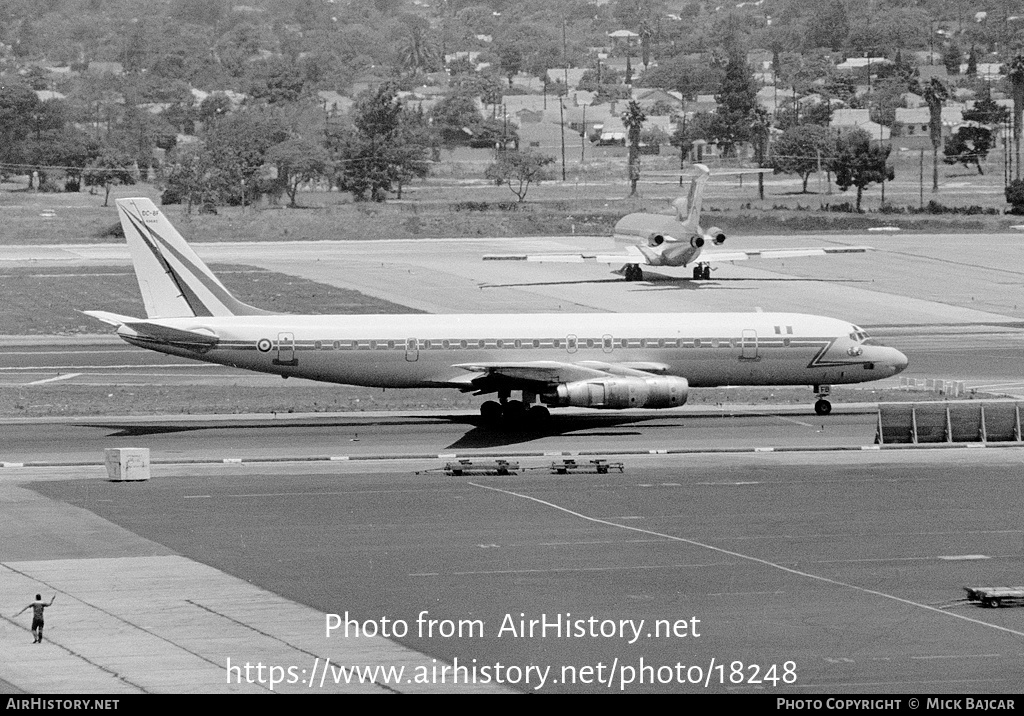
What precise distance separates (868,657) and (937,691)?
2218 millimetres

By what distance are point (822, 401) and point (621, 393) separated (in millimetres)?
9302

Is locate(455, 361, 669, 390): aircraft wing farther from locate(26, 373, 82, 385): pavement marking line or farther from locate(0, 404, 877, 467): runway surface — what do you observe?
locate(26, 373, 82, 385): pavement marking line

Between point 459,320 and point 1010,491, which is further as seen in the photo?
point 459,320

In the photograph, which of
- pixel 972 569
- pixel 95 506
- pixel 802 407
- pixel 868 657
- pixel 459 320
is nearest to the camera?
pixel 868 657

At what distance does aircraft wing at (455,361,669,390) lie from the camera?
176ft

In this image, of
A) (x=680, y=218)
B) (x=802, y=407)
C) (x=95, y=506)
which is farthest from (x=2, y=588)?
(x=680, y=218)

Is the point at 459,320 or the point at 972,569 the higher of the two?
the point at 459,320

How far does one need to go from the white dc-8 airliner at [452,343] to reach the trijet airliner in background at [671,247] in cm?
4105

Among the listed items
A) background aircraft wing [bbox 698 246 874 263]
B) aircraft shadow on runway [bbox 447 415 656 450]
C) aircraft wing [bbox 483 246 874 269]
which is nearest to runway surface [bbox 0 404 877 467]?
aircraft shadow on runway [bbox 447 415 656 450]

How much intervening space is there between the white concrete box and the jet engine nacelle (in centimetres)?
1387

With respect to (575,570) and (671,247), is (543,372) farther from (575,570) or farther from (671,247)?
(671,247)
